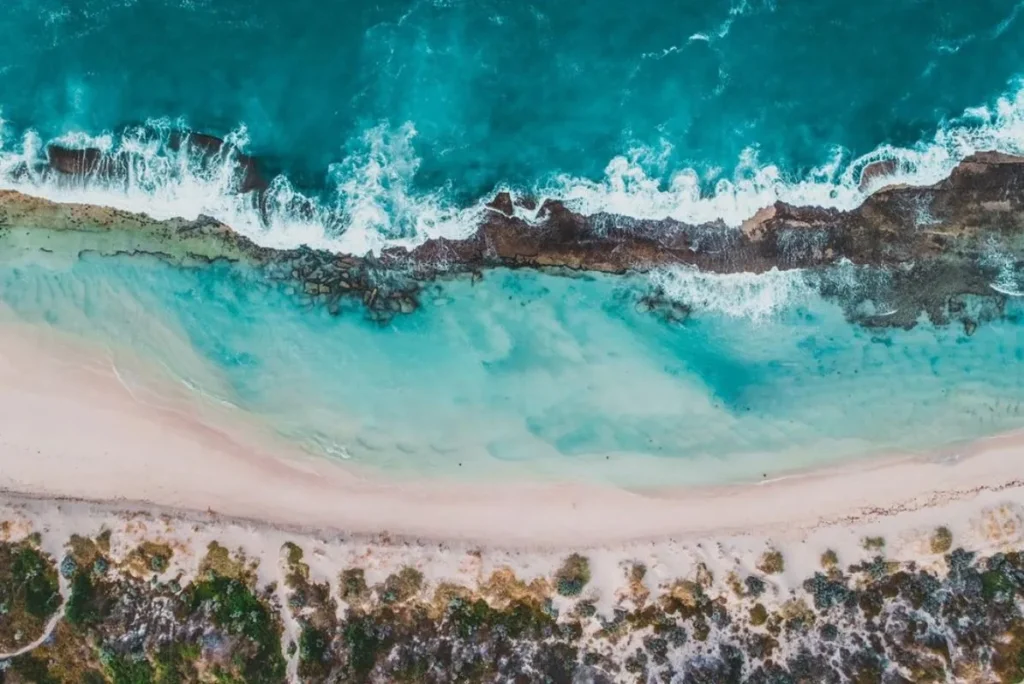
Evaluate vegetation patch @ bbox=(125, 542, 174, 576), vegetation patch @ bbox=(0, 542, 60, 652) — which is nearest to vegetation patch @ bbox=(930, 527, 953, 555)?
vegetation patch @ bbox=(125, 542, 174, 576)

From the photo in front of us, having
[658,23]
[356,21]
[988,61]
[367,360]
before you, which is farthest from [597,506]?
[988,61]

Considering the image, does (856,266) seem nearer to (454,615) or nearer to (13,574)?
(454,615)

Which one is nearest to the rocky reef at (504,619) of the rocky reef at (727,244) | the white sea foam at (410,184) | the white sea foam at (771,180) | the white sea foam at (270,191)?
the rocky reef at (727,244)

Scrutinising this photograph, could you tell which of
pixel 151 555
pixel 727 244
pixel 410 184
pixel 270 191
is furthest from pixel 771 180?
pixel 151 555

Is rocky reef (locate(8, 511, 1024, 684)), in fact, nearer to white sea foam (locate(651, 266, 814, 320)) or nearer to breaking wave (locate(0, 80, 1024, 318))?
white sea foam (locate(651, 266, 814, 320))

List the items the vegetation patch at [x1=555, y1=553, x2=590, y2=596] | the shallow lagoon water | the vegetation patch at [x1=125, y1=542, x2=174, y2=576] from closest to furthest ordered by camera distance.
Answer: the vegetation patch at [x1=555, y1=553, x2=590, y2=596] → the vegetation patch at [x1=125, y1=542, x2=174, y2=576] → the shallow lagoon water

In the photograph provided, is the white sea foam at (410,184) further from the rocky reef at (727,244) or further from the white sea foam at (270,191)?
the rocky reef at (727,244)
